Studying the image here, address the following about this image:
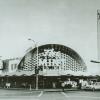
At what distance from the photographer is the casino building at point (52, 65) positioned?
120 ft

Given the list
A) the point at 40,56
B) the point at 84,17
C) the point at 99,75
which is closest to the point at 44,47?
the point at 40,56

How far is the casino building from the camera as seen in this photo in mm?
36438

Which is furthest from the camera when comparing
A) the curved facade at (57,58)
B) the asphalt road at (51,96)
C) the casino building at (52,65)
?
the curved facade at (57,58)

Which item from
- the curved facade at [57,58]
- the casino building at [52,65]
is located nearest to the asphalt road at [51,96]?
the casino building at [52,65]

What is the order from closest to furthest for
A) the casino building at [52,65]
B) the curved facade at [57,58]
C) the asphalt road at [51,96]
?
the asphalt road at [51,96]
the casino building at [52,65]
the curved facade at [57,58]

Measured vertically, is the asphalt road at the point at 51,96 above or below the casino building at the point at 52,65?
below

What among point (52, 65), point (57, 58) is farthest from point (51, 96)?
point (57, 58)

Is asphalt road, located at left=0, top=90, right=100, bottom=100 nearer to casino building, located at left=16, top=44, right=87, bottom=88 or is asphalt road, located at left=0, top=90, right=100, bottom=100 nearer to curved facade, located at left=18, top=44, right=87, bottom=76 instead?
casino building, located at left=16, top=44, right=87, bottom=88

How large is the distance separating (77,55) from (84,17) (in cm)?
2627

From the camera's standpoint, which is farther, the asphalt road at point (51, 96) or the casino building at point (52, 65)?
the casino building at point (52, 65)

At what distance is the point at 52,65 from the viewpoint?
37.2 m

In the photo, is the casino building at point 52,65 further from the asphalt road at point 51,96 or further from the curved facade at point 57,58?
the asphalt road at point 51,96

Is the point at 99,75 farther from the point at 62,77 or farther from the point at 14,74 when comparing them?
the point at 14,74

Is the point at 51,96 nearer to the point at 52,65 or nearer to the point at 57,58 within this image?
the point at 52,65
